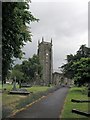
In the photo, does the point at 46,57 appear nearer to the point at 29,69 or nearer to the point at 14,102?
the point at 29,69

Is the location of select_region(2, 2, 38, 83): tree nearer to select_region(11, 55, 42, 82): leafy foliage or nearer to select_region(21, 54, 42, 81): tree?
select_region(11, 55, 42, 82): leafy foliage

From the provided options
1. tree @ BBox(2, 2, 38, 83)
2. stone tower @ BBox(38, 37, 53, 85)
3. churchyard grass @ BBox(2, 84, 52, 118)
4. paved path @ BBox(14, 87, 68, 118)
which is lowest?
paved path @ BBox(14, 87, 68, 118)

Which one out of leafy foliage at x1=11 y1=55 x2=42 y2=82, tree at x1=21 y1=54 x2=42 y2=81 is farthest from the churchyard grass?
tree at x1=21 y1=54 x2=42 y2=81

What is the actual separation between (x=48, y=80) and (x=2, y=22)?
12995 centimetres

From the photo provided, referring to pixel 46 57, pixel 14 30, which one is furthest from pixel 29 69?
pixel 14 30

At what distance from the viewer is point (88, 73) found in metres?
38.8

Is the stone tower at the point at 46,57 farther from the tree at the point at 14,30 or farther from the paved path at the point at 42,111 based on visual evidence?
the tree at the point at 14,30

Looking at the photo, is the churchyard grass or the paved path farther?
the churchyard grass

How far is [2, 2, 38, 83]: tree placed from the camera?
55.3ft

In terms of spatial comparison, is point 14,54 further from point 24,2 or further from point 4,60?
point 24,2

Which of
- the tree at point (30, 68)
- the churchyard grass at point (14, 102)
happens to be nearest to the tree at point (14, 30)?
the churchyard grass at point (14, 102)

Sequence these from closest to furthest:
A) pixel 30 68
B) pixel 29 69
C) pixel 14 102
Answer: pixel 14 102, pixel 30 68, pixel 29 69

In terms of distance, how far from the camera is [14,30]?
1923cm

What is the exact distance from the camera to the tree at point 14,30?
16847 millimetres
